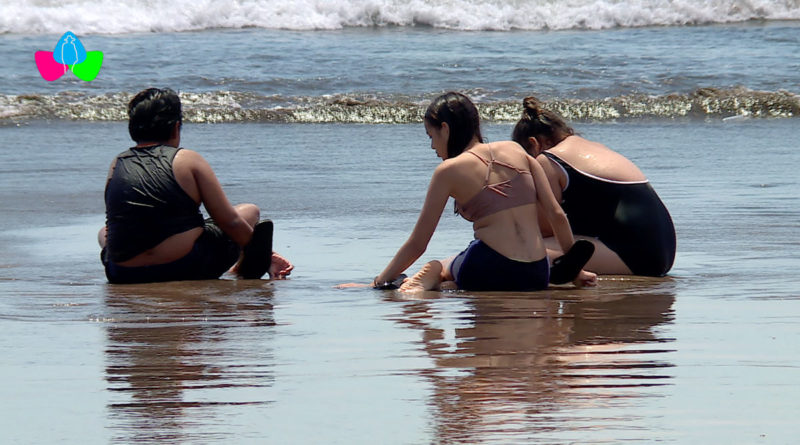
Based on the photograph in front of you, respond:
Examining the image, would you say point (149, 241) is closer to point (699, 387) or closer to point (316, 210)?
point (316, 210)

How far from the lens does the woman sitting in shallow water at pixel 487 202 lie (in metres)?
5.07

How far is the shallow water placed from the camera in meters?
2.91

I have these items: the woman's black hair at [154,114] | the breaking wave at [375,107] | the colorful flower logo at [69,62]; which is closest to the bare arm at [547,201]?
the woman's black hair at [154,114]

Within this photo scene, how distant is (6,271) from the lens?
232 inches

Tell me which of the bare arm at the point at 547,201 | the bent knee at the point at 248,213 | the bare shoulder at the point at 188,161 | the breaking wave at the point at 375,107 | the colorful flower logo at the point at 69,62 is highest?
the bare shoulder at the point at 188,161

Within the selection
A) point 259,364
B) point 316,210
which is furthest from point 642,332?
point 316,210

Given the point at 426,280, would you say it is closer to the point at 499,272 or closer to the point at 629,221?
the point at 499,272

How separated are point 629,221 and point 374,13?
19703mm

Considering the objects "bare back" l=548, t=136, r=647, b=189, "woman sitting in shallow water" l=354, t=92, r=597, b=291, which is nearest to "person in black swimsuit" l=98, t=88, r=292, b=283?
"woman sitting in shallow water" l=354, t=92, r=597, b=291

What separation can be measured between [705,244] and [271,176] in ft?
13.7

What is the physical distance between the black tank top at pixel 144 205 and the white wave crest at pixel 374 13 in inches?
723

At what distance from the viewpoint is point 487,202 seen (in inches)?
200

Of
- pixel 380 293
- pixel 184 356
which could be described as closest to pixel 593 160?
pixel 380 293

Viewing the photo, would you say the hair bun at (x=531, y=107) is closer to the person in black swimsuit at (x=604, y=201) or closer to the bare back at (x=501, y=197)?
the person in black swimsuit at (x=604, y=201)
